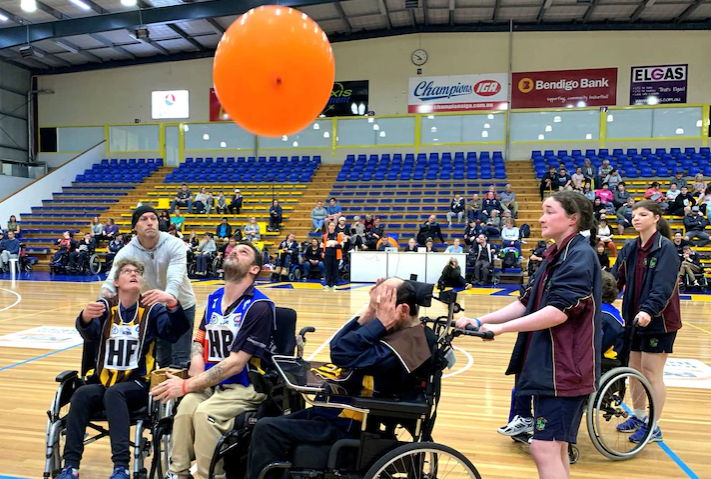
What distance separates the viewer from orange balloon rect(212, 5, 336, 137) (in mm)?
2584

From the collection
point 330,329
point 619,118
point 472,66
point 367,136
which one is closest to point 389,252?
point 330,329

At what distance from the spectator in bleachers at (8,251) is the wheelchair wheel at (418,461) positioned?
14.6m

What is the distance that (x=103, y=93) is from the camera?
20.3 meters

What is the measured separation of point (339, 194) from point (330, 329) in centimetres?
1039

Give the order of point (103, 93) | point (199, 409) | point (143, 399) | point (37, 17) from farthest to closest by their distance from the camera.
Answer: point (103, 93) → point (37, 17) → point (143, 399) → point (199, 409)

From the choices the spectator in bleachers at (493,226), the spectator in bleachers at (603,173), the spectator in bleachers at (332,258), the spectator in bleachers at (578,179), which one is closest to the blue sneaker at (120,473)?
the spectator in bleachers at (332,258)

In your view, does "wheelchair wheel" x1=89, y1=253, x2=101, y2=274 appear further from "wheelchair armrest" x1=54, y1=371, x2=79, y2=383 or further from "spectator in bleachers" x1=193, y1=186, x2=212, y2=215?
"wheelchair armrest" x1=54, y1=371, x2=79, y2=383

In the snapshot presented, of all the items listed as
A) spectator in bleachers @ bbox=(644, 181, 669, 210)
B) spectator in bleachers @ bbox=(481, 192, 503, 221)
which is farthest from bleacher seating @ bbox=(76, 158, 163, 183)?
spectator in bleachers @ bbox=(644, 181, 669, 210)

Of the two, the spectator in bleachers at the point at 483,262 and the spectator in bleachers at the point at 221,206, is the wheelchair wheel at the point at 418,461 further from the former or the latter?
the spectator in bleachers at the point at 221,206

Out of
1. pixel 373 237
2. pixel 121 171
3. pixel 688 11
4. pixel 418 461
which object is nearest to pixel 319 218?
pixel 373 237

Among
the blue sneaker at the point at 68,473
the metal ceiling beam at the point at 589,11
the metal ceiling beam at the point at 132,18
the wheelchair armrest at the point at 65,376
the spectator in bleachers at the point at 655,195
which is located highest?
the metal ceiling beam at the point at 589,11

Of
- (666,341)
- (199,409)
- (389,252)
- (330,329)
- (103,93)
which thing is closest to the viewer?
(199,409)

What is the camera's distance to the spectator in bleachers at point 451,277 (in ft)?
34.2

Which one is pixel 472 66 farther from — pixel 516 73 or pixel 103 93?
pixel 103 93
